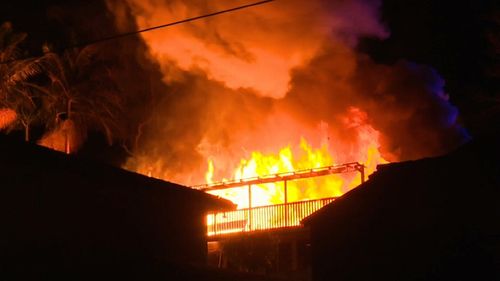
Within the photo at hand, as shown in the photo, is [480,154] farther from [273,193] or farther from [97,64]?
[97,64]

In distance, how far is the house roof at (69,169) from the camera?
1408 centimetres

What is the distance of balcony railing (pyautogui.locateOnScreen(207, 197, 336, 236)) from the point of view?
89.5 feet

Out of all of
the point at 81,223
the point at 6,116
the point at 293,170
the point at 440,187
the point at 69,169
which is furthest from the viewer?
the point at 293,170

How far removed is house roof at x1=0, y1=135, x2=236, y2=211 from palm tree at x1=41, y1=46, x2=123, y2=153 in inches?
616

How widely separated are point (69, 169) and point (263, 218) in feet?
46.3

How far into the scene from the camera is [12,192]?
1416 centimetres

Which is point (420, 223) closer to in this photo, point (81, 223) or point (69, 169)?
point (81, 223)

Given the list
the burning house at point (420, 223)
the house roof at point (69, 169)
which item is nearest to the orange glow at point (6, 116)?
the house roof at point (69, 169)

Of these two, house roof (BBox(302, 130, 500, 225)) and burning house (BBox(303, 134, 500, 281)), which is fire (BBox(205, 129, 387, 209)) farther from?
house roof (BBox(302, 130, 500, 225))

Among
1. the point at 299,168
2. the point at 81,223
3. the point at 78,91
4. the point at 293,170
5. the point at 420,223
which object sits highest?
the point at 78,91

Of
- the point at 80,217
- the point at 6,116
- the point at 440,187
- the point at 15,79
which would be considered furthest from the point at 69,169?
the point at 15,79

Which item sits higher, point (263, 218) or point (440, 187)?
point (263, 218)

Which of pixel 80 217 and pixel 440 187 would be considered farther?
pixel 440 187

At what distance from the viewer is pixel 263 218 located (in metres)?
28.5
